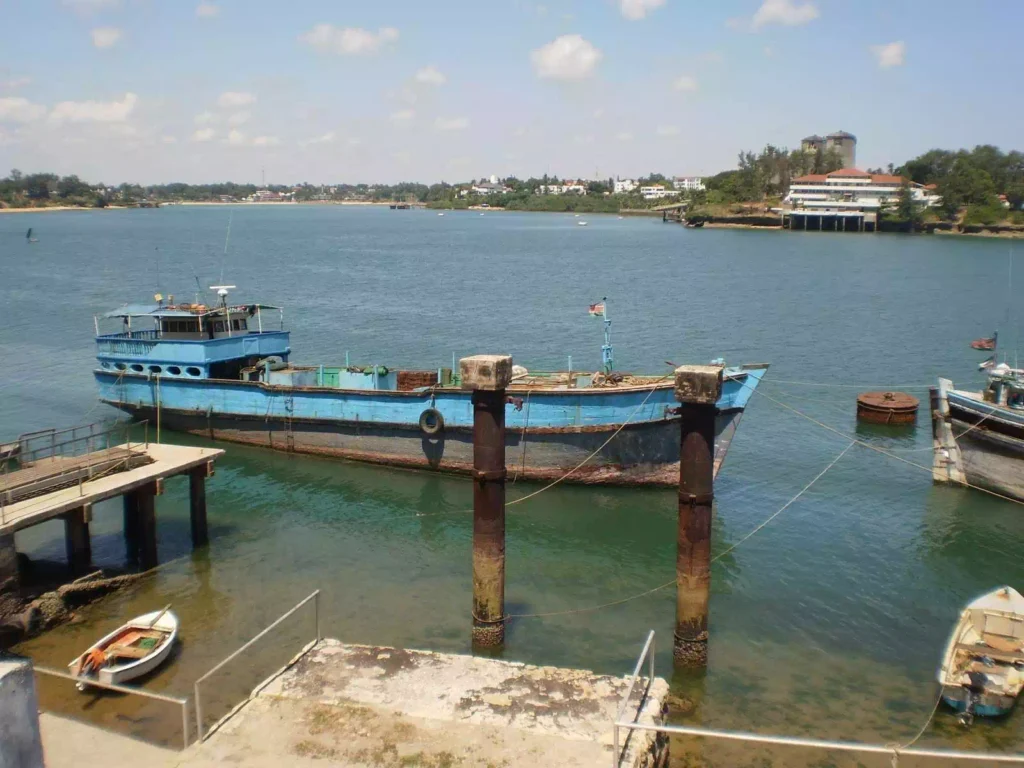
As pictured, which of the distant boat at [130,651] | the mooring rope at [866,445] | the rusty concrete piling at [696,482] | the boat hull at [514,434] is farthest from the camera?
the mooring rope at [866,445]

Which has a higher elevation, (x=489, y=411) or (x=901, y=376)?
(x=489, y=411)

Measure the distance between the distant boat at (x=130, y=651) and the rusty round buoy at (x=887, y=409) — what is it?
2645 centimetres

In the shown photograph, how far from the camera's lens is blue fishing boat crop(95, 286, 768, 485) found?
79.3 ft

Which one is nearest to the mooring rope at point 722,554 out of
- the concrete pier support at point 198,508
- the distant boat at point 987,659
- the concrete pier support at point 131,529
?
the distant boat at point 987,659

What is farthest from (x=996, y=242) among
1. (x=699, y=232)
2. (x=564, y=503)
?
(x=564, y=503)

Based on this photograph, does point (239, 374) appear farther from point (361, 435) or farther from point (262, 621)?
point (262, 621)

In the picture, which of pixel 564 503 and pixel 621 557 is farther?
pixel 564 503

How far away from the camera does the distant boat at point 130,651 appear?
14.5 m

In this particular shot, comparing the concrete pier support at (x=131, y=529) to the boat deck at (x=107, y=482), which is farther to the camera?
the concrete pier support at (x=131, y=529)

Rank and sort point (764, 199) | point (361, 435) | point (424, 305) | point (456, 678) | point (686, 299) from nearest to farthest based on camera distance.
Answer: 1. point (456, 678)
2. point (361, 435)
3. point (424, 305)
4. point (686, 299)
5. point (764, 199)

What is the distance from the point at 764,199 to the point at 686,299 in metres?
117

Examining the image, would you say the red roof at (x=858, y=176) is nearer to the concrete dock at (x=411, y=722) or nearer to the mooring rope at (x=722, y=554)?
the mooring rope at (x=722, y=554)

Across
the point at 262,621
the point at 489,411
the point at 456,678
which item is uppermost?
the point at 489,411

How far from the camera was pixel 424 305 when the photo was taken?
207 feet
